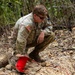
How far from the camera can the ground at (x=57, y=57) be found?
3.73 meters

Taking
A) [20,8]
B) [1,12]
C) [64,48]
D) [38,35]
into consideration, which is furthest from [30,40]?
[20,8]

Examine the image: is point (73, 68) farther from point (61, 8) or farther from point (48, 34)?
point (61, 8)

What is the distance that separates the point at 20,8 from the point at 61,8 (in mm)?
985

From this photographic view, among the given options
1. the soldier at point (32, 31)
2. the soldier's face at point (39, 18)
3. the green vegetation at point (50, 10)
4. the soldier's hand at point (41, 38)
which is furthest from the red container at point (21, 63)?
the green vegetation at point (50, 10)

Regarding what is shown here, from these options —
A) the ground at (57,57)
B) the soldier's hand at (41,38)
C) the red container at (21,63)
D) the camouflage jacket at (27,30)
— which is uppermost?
the camouflage jacket at (27,30)

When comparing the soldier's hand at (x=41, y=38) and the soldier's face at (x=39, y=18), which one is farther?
the soldier's hand at (x=41, y=38)

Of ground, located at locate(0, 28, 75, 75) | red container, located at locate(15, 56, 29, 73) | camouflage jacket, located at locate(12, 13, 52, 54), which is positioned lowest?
ground, located at locate(0, 28, 75, 75)

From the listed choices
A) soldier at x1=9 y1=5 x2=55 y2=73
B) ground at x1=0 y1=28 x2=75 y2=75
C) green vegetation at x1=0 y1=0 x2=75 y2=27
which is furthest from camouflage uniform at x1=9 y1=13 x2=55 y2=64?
green vegetation at x1=0 y1=0 x2=75 y2=27

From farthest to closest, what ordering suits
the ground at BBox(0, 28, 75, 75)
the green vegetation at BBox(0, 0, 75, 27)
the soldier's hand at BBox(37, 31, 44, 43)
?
the green vegetation at BBox(0, 0, 75, 27), the ground at BBox(0, 28, 75, 75), the soldier's hand at BBox(37, 31, 44, 43)

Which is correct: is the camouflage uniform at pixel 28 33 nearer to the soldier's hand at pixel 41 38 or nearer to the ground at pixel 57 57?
the soldier's hand at pixel 41 38

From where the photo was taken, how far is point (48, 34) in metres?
3.75

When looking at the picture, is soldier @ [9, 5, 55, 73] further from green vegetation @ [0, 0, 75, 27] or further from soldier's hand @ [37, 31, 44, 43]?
green vegetation @ [0, 0, 75, 27]

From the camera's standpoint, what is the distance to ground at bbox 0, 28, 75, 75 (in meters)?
3.73

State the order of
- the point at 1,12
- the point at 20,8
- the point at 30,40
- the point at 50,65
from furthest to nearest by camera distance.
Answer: the point at 20,8 < the point at 1,12 < the point at 50,65 < the point at 30,40
